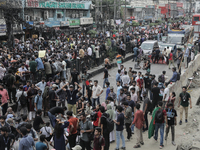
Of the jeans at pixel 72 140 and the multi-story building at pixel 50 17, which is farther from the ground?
the multi-story building at pixel 50 17

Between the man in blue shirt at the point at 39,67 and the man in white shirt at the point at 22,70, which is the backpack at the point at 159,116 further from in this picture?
the man in blue shirt at the point at 39,67

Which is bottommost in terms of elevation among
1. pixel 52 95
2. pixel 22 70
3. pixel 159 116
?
pixel 159 116

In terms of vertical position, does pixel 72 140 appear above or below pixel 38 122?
below

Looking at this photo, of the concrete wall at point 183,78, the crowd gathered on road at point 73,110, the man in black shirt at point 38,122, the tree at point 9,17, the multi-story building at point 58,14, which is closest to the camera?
the crowd gathered on road at point 73,110

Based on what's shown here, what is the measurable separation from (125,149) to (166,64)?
15136 mm

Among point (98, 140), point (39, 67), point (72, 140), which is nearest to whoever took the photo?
point (98, 140)

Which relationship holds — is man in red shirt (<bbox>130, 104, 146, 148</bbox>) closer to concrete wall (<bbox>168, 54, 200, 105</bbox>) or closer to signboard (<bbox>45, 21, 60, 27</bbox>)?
concrete wall (<bbox>168, 54, 200, 105</bbox>)

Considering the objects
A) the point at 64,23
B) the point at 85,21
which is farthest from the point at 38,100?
the point at 85,21

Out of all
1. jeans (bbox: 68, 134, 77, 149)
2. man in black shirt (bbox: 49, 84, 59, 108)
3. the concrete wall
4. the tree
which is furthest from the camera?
the tree

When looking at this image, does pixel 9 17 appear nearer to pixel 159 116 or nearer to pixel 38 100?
pixel 38 100

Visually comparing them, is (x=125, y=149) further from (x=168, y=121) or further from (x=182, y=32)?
(x=182, y=32)

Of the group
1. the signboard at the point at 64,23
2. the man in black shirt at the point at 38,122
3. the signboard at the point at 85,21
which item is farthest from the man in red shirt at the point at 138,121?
Answer: the signboard at the point at 85,21

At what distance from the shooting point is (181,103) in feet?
35.9

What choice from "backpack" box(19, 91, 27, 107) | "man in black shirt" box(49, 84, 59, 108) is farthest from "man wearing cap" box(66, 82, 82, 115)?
"backpack" box(19, 91, 27, 107)
